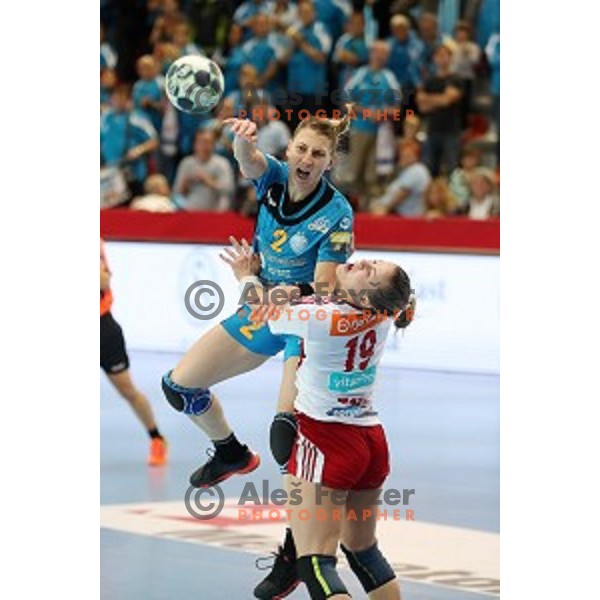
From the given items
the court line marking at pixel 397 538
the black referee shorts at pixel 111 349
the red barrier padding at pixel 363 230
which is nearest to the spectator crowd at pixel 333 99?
the red barrier padding at pixel 363 230

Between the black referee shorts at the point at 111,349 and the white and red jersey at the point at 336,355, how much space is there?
5086 millimetres

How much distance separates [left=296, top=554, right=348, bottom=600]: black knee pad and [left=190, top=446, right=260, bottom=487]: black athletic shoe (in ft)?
4.53

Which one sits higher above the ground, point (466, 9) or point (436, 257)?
point (466, 9)

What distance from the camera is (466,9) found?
18844mm

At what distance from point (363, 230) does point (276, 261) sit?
9708 millimetres

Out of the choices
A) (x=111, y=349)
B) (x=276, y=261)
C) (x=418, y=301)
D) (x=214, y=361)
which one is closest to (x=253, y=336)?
(x=214, y=361)

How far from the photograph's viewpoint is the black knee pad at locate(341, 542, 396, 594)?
21.6 feet

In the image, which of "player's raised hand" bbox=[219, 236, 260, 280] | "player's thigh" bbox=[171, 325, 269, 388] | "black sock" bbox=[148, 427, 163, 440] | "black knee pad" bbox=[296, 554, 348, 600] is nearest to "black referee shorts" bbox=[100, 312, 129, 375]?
"black sock" bbox=[148, 427, 163, 440]

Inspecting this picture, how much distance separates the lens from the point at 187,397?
7.61m

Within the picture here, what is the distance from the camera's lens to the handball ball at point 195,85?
22.0 ft

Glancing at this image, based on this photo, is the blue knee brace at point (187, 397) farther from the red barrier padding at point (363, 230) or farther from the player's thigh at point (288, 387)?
the red barrier padding at point (363, 230)
